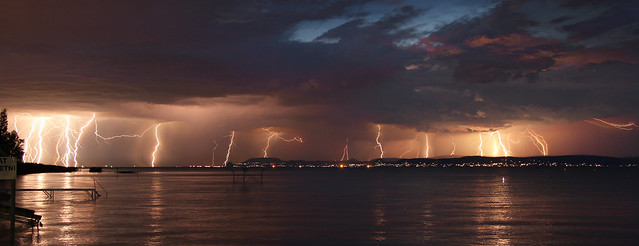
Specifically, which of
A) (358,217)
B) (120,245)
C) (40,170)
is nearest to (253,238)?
(120,245)

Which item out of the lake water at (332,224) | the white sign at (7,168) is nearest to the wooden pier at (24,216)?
the lake water at (332,224)

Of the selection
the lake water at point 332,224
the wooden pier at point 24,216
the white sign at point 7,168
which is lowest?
the lake water at point 332,224

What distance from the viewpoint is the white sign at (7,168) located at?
54.6 ft

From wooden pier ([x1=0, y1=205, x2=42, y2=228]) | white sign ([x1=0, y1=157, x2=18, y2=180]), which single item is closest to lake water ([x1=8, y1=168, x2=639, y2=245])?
wooden pier ([x1=0, y1=205, x2=42, y2=228])

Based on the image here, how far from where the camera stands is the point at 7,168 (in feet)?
54.7

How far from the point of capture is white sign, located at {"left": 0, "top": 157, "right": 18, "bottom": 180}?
1664 cm

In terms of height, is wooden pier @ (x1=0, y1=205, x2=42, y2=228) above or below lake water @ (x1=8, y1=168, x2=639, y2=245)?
above

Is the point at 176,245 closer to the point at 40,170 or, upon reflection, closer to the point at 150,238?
the point at 150,238

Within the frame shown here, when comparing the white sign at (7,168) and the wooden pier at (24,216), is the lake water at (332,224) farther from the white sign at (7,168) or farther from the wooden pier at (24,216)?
the white sign at (7,168)

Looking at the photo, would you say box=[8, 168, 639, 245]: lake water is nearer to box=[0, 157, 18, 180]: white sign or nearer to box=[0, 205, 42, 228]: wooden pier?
box=[0, 205, 42, 228]: wooden pier

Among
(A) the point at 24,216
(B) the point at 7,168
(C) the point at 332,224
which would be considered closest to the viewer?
(B) the point at 7,168

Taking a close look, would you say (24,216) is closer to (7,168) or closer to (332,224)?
(7,168)

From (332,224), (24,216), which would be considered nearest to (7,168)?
(24,216)

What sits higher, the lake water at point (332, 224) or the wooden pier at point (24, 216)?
the wooden pier at point (24, 216)
